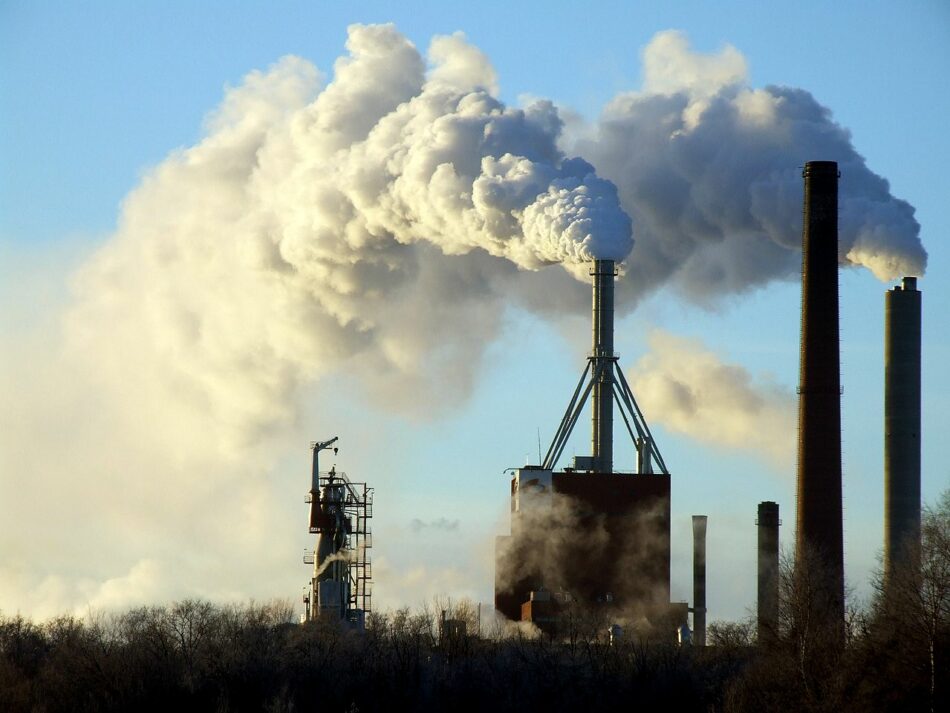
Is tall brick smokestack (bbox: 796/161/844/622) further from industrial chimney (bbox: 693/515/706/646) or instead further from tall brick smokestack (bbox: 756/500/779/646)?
industrial chimney (bbox: 693/515/706/646)

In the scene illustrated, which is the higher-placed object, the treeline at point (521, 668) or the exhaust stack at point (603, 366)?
the exhaust stack at point (603, 366)

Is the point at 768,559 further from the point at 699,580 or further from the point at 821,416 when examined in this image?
the point at 821,416

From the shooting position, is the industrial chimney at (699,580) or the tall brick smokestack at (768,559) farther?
the industrial chimney at (699,580)

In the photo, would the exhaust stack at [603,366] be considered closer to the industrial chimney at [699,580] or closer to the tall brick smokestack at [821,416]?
the industrial chimney at [699,580]

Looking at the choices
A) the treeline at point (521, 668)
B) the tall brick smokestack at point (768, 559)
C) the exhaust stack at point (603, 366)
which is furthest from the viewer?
the exhaust stack at point (603, 366)

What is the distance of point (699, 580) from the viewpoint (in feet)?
200

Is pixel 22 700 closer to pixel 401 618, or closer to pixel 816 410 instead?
pixel 401 618

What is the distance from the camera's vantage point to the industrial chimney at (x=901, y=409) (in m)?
53.9

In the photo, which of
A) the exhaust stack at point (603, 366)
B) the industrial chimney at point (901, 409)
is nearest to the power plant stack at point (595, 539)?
the exhaust stack at point (603, 366)

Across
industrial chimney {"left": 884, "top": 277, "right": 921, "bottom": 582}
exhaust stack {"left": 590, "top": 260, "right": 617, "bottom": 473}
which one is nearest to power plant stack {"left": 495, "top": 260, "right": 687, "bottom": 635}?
exhaust stack {"left": 590, "top": 260, "right": 617, "bottom": 473}

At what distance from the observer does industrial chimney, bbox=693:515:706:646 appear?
59.5 m

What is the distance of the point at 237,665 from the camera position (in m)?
48.3

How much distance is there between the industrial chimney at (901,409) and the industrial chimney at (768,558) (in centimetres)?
350

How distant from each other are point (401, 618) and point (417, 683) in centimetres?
1053
